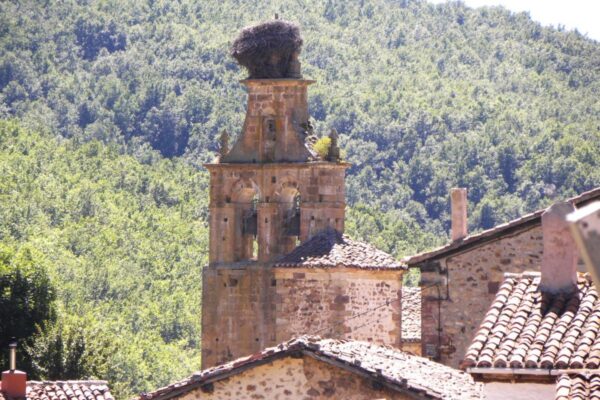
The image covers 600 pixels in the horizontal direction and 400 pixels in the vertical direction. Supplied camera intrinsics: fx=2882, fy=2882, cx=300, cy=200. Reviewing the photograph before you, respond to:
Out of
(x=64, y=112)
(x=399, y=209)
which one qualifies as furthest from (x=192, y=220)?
(x=64, y=112)

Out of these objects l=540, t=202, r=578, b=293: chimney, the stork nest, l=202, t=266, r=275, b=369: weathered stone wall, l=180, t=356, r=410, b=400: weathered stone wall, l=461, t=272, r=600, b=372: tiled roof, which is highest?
the stork nest

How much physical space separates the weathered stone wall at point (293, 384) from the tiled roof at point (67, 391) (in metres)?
6.83

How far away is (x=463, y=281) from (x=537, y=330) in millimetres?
11266

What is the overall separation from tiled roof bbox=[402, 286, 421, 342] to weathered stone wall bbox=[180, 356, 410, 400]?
43.2 ft

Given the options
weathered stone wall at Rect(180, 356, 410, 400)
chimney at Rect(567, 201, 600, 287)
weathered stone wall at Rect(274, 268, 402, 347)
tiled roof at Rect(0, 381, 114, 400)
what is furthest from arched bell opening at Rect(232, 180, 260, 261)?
chimney at Rect(567, 201, 600, 287)

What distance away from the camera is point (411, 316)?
4494 centimetres

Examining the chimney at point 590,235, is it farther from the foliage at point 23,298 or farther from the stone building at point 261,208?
the foliage at point 23,298

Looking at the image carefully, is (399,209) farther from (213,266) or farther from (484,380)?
(484,380)

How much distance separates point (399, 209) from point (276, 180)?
114202 millimetres

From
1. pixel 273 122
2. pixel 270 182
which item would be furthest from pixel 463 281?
pixel 273 122

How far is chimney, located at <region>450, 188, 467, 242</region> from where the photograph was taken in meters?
36.3

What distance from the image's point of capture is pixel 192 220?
5906 inches

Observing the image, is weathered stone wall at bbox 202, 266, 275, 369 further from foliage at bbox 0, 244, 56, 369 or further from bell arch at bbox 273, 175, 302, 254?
foliage at bbox 0, 244, 56, 369

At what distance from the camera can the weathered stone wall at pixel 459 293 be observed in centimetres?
3478
